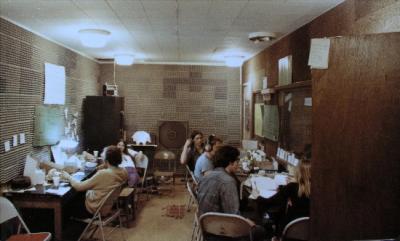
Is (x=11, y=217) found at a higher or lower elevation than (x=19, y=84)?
lower

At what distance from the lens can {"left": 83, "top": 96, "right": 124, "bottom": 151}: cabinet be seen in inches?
229

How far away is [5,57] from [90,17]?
924 mm

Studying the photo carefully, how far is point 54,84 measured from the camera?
15.3 ft

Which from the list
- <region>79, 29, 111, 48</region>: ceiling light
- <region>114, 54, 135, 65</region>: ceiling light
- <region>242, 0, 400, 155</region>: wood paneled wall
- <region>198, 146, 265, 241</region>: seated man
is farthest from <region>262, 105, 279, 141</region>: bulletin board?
<region>114, 54, 135, 65</region>: ceiling light

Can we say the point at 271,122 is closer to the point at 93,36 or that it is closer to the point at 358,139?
the point at 93,36

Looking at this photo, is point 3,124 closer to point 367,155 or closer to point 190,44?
point 190,44

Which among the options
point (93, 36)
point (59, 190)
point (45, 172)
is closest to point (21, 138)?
point (45, 172)

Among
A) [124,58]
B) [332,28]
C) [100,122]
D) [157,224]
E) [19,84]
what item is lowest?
[157,224]

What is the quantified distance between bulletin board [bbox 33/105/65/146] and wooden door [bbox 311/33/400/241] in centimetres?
342

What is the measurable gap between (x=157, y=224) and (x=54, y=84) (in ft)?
7.30

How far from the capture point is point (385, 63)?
1703 millimetres

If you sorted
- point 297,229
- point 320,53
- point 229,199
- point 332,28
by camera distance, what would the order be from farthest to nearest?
point 332,28 → point 229,199 → point 297,229 → point 320,53

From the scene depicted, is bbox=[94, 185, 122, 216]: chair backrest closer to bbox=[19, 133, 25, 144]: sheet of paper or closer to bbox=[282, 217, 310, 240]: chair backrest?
bbox=[19, 133, 25, 144]: sheet of paper

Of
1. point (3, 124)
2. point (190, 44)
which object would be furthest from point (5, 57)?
point (190, 44)
